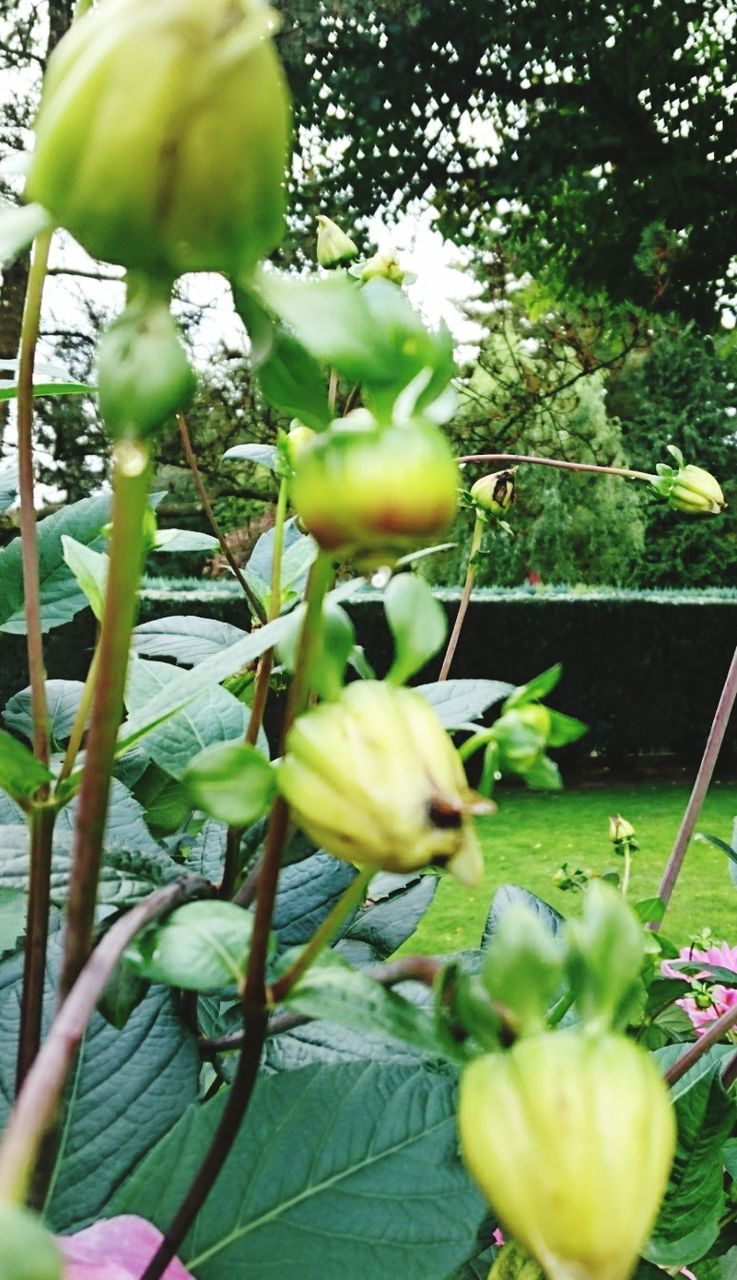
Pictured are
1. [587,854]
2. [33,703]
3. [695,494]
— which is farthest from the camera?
[587,854]

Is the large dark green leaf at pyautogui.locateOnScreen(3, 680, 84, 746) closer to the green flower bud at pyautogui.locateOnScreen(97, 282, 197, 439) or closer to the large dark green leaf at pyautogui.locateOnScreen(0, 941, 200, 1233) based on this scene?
the large dark green leaf at pyautogui.locateOnScreen(0, 941, 200, 1233)

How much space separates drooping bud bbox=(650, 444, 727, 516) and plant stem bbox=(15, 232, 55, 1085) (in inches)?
14.2

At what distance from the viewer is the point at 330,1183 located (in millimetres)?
201

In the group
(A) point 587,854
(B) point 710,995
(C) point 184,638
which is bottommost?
(A) point 587,854

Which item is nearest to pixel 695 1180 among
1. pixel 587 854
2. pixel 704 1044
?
pixel 704 1044

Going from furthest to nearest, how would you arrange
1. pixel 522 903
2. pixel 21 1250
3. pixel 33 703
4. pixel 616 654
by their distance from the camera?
pixel 616 654
pixel 522 903
pixel 33 703
pixel 21 1250

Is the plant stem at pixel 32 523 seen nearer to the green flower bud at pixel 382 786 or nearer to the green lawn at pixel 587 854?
the green flower bud at pixel 382 786

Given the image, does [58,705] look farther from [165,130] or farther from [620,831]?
[620,831]

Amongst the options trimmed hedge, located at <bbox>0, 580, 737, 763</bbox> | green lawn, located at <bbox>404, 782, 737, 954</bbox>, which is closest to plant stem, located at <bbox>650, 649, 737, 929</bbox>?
green lawn, located at <bbox>404, 782, 737, 954</bbox>

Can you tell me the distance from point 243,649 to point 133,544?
47mm

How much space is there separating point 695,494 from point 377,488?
1.43ft

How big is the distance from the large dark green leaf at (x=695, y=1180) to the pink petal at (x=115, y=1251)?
0.17m

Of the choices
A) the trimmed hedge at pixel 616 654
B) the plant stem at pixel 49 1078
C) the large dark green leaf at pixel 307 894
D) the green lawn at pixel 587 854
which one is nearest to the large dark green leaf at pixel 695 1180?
the large dark green leaf at pixel 307 894

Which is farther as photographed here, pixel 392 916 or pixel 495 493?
pixel 495 493
